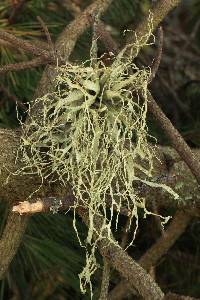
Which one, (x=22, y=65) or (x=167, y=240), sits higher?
(x=22, y=65)

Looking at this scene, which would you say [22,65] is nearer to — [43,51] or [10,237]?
[43,51]

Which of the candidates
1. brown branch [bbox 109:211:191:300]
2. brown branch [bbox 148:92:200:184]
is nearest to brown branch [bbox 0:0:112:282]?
brown branch [bbox 148:92:200:184]

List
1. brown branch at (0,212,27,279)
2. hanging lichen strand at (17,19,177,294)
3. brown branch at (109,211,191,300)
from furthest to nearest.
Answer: brown branch at (109,211,191,300)
brown branch at (0,212,27,279)
hanging lichen strand at (17,19,177,294)

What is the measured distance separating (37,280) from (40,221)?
0.60 ft

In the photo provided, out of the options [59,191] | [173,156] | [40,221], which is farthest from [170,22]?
[59,191]

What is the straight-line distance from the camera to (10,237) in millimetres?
725

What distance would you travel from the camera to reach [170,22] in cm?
160

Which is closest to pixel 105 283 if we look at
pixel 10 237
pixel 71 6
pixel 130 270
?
pixel 130 270

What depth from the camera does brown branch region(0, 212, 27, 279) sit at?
0.72m

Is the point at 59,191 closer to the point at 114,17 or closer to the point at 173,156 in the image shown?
the point at 173,156

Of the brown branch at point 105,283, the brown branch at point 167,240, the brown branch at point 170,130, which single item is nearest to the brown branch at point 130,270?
the brown branch at point 105,283

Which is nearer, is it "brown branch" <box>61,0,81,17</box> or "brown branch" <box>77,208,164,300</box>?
Result: "brown branch" <box>77,208,164,300</box>

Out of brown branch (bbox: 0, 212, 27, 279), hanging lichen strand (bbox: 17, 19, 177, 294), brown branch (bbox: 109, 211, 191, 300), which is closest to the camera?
hanging lichen strand (bbox: 17, 19, 177, 294)

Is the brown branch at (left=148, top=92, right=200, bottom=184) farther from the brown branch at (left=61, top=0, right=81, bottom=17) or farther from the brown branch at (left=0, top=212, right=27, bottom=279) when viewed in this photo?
the brown branch at (left=61, top=0, right=81, bottom=17)
